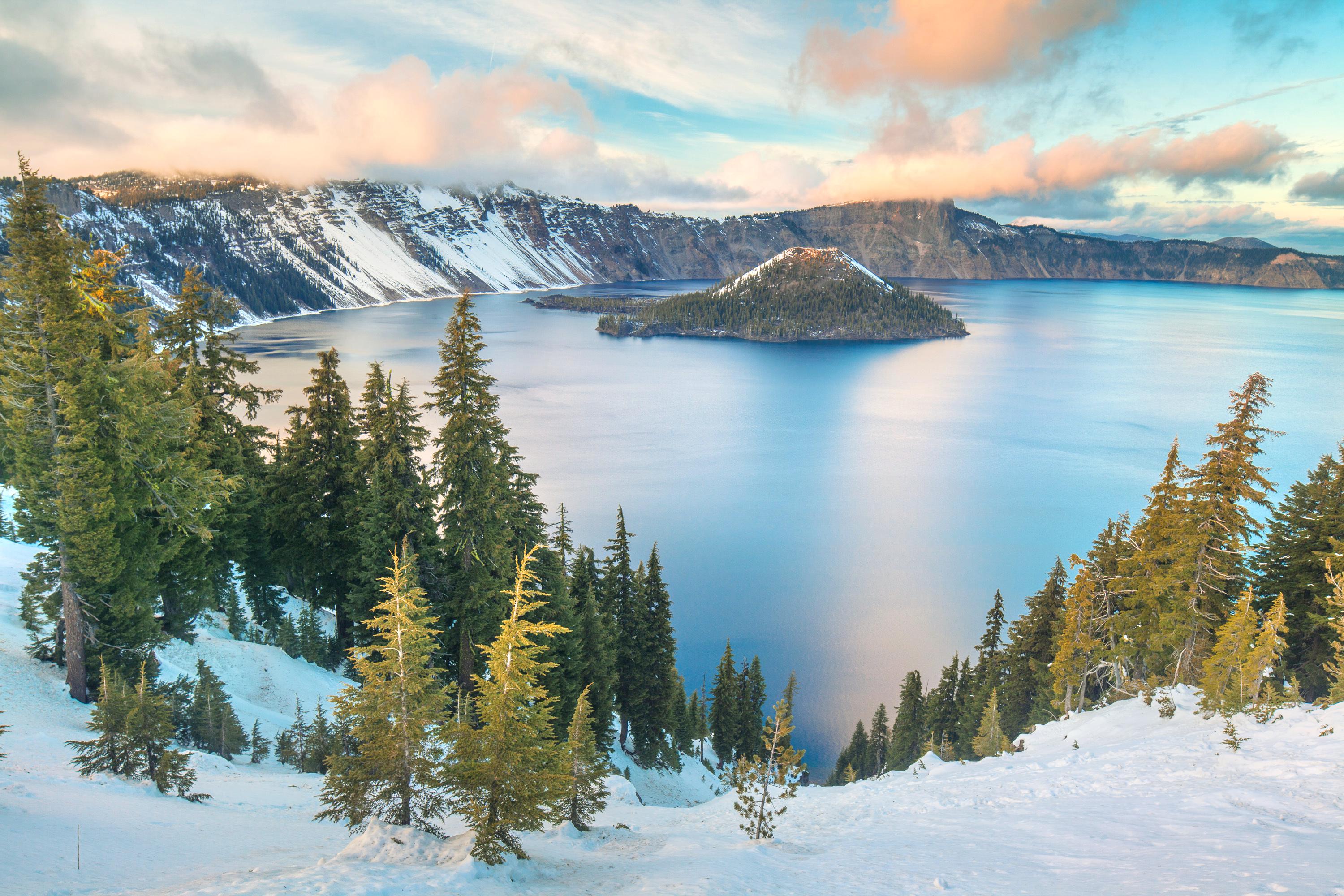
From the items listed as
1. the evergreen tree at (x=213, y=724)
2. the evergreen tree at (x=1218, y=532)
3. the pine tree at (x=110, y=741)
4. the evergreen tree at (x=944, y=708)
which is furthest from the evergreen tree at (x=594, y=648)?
the evergreen tree at (x=944, y=708)

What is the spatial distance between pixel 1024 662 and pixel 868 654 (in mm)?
9784

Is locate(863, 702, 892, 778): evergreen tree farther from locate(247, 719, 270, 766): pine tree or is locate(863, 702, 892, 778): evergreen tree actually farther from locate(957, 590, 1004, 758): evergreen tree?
locate(247, 719, 270, 766): pine tree

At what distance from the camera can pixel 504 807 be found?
388 inches

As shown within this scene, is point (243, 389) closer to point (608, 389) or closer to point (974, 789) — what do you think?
point (974, 789)

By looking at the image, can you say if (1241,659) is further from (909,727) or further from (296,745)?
(296,745)

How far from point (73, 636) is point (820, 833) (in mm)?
18748

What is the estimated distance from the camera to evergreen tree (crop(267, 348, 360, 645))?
82.0ft

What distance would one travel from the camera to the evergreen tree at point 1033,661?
107 ft

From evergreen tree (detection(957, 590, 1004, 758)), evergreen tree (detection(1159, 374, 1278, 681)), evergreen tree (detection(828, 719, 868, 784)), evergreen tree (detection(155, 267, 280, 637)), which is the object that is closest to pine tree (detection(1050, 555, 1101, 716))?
evergreen tree (detection(1159, 374, 1278, 681))

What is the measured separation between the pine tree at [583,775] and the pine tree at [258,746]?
10.2 meters

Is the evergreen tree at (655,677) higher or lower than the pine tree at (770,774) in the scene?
lower

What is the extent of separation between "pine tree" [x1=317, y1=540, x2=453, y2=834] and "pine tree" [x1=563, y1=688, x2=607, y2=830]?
2.62m

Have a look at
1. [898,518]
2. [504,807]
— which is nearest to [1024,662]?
[898,518]

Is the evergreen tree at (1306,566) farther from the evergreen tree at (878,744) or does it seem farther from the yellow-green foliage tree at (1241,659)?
the evergreen tree at (878,744)
